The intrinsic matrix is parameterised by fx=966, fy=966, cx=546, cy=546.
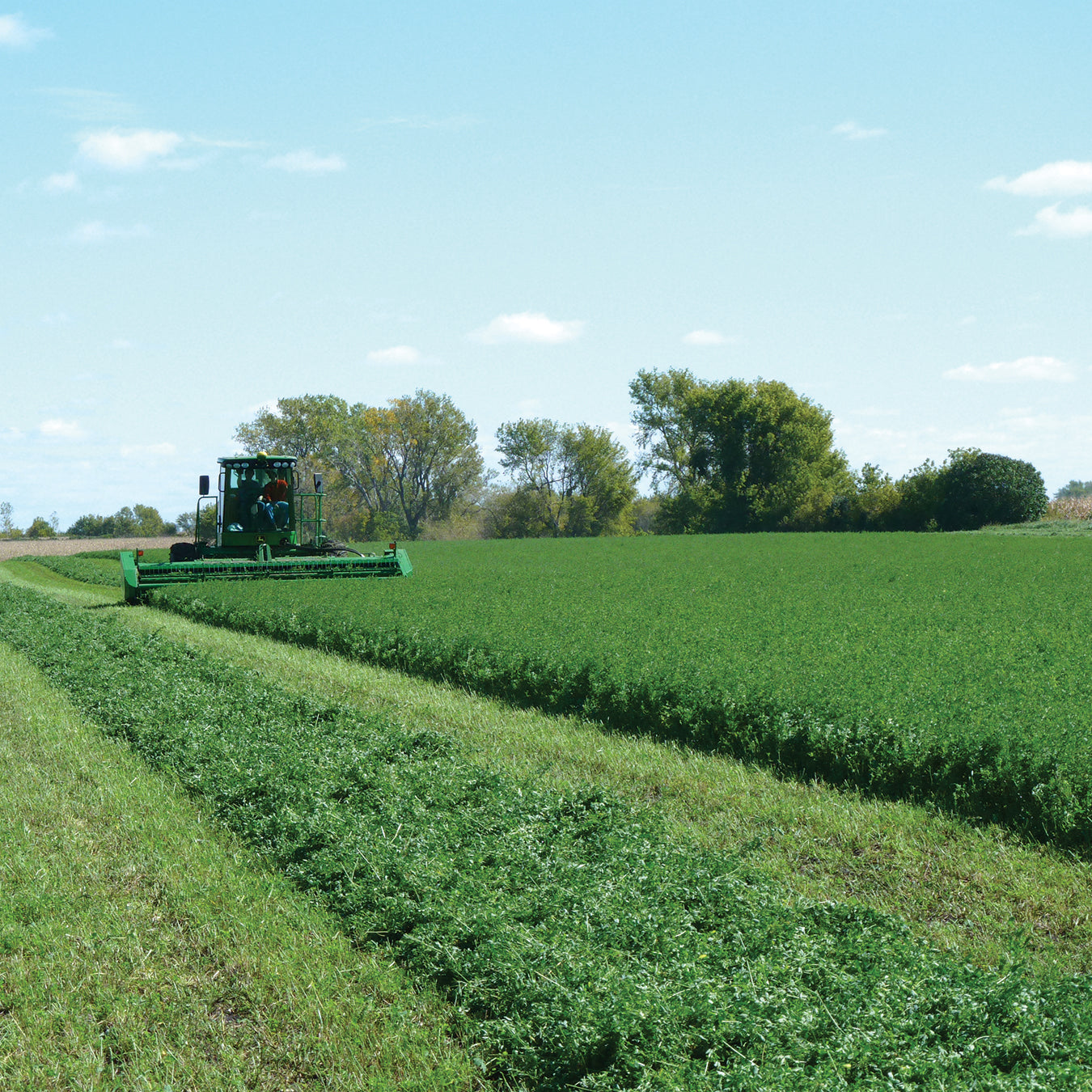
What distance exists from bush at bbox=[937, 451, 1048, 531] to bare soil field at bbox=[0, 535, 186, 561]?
4406cm

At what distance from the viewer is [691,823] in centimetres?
661

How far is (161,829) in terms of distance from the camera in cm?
636

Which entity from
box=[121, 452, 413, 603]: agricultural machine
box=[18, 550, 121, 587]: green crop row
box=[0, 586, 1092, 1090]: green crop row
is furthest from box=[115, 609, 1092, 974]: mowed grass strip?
box=[18, 550, 121, 587]: green crop row

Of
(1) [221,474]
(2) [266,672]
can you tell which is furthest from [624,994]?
(1) [221,474]

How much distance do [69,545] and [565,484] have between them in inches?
1476

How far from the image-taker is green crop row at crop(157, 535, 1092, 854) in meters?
6.94

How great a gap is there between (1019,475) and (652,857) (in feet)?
170

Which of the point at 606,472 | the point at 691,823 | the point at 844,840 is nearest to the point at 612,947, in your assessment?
the point at 691,823

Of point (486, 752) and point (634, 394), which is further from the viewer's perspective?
point (634, 394)

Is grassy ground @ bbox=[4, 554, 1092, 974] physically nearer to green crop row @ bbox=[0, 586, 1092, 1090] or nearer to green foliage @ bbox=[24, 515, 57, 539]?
green crop row @ bbox=[0, 586, 1092, 1090]

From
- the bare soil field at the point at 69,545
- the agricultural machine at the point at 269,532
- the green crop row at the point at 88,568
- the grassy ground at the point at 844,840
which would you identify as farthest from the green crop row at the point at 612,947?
the bare soil field at the point at 69,545

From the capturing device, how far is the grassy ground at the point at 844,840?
519 centimetres

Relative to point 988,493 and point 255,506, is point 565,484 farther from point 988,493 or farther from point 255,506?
point 255,506

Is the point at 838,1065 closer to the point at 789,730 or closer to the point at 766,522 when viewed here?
the point at 789,730
